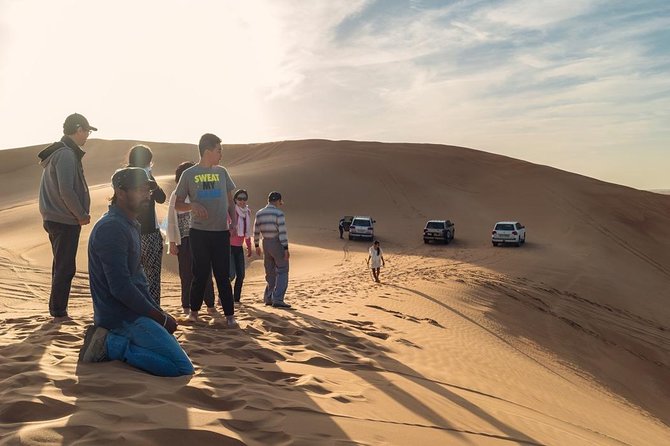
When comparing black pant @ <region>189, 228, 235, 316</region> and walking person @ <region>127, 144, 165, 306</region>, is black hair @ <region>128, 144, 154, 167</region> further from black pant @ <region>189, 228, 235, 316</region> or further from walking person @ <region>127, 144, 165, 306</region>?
black pant @ <region>189, 228, 235, 316</region>

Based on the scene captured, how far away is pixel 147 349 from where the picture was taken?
3.85m

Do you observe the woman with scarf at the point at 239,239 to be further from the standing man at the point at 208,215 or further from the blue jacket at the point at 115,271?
the blue jacket at the point at 115,271

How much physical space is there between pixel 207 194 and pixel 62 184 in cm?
148

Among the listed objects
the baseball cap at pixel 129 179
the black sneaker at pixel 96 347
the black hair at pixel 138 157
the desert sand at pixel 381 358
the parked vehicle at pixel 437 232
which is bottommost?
the desert sand at pixel 381 358

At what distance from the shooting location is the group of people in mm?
3852

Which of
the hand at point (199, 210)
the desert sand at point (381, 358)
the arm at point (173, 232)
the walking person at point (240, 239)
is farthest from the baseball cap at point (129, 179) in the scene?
the walking person at point (240, 239)

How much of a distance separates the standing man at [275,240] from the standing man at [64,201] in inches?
116

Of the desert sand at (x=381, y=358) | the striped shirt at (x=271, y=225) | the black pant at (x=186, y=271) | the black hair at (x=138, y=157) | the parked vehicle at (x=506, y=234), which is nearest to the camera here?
the desert sand at (x=381, y=358)

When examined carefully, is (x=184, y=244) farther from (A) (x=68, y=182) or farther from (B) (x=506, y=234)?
(B) (x=506, y=234)

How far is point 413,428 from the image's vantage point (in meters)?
3.52

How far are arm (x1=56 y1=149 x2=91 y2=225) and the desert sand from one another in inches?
48.8

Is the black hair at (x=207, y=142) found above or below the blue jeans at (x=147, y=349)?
above

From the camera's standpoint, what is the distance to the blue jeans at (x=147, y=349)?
3820mm

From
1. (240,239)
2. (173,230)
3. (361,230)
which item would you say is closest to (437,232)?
(361,230)
